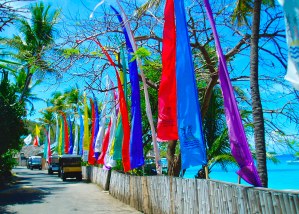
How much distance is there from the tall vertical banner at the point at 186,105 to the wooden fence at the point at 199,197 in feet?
2.17

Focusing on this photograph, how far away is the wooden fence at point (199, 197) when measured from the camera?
18.5 feet

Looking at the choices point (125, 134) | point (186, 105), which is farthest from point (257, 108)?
point (125, 134)

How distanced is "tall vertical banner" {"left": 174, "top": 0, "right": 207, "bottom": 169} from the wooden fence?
2.17 feet

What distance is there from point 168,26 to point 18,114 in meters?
15.8

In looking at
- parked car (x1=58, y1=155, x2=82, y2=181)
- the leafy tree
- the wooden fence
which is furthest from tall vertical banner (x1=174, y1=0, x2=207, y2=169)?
parked car (x1=58, y1=155, x2=82, y2=181)

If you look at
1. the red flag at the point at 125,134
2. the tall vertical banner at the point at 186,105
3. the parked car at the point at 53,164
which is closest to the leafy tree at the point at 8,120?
the red flag at the point at 125,134

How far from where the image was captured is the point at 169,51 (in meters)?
9.62

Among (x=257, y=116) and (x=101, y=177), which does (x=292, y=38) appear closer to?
(x=257, y=116)

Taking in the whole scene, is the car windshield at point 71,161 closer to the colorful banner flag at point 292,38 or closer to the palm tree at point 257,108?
the palm tree at point 257,108

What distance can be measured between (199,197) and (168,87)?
8.95ft

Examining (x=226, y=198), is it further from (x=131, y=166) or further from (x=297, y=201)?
(x=131, y=166)

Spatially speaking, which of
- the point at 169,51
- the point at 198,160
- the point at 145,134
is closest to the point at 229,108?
the point at 198,160

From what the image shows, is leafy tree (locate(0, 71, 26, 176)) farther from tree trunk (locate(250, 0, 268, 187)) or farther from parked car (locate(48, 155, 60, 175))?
parked car (locate(48, 155, 60, 175))

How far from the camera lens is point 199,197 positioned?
28.5 feet
